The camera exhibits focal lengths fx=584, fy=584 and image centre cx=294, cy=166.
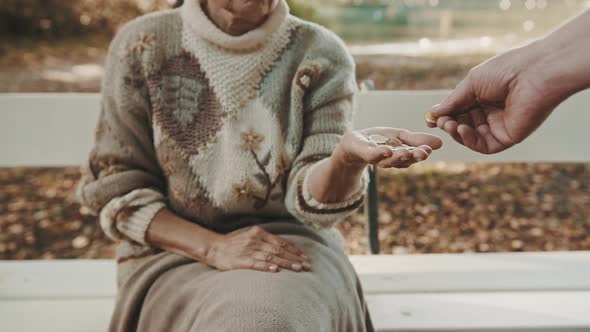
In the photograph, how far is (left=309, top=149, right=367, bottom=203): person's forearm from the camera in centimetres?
148

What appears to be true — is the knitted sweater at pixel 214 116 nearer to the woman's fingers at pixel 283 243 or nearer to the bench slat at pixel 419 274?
the woman's fingers at pixel 283 243

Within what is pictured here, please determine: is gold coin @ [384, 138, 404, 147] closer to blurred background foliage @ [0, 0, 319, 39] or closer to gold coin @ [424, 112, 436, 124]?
gold coin @ [424, 112, 436, 124]

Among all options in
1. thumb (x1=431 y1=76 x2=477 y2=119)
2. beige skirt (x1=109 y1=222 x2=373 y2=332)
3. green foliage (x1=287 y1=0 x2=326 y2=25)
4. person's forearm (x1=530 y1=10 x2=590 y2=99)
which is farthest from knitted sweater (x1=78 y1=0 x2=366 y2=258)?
green foliage (x1=287 y1=0 x2=326 y2=25)

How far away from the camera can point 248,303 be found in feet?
4.36

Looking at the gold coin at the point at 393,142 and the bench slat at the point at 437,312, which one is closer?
the gold coin at the point at 393,142

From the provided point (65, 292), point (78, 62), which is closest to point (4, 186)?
point (78, 62)

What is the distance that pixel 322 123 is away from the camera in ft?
5.63

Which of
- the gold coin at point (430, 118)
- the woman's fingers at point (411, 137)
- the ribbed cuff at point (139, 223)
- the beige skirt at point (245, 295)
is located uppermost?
the gold coin at point (430, 118)

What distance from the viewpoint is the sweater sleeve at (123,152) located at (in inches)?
66.7

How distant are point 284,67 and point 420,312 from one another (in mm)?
915

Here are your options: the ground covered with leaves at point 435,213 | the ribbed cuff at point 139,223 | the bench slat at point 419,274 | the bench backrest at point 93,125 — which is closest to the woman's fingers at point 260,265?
the ribbed cuff at point 139,223

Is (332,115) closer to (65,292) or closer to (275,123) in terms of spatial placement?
(275,123)

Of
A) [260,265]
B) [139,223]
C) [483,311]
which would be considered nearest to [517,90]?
[260,265]

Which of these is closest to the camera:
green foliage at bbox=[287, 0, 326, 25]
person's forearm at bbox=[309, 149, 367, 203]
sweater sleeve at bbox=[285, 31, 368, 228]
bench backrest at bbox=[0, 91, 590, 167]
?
person's forearm at bbox=[309, 149, 367, 203]
